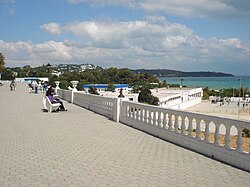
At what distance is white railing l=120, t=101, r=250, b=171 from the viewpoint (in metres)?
7.18

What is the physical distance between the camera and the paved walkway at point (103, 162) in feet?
20.4

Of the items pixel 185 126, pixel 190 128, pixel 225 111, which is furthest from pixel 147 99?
pixel 190 128

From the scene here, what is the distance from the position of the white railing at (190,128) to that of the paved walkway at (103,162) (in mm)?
243


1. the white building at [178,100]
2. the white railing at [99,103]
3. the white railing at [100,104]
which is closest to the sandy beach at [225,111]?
the white building at [178,100]

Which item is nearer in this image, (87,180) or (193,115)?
(87,180)

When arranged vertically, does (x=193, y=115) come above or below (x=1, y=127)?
above

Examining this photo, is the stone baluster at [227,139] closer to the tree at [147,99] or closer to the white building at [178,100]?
the tree at [147,99]

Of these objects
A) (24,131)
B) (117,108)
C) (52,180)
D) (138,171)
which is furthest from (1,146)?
(117,108)

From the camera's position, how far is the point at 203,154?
27.5 feet

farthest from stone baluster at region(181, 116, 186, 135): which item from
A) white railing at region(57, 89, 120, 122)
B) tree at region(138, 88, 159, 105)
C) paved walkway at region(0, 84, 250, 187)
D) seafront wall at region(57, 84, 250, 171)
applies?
tree at region(138, 88, 159, 105)

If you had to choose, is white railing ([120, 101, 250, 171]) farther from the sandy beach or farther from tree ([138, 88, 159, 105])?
the sandy beach

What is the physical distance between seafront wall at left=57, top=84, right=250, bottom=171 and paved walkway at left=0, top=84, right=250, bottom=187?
25cm

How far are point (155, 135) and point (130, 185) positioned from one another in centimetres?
531

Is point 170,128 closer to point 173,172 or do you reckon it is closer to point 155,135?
point 155,135
